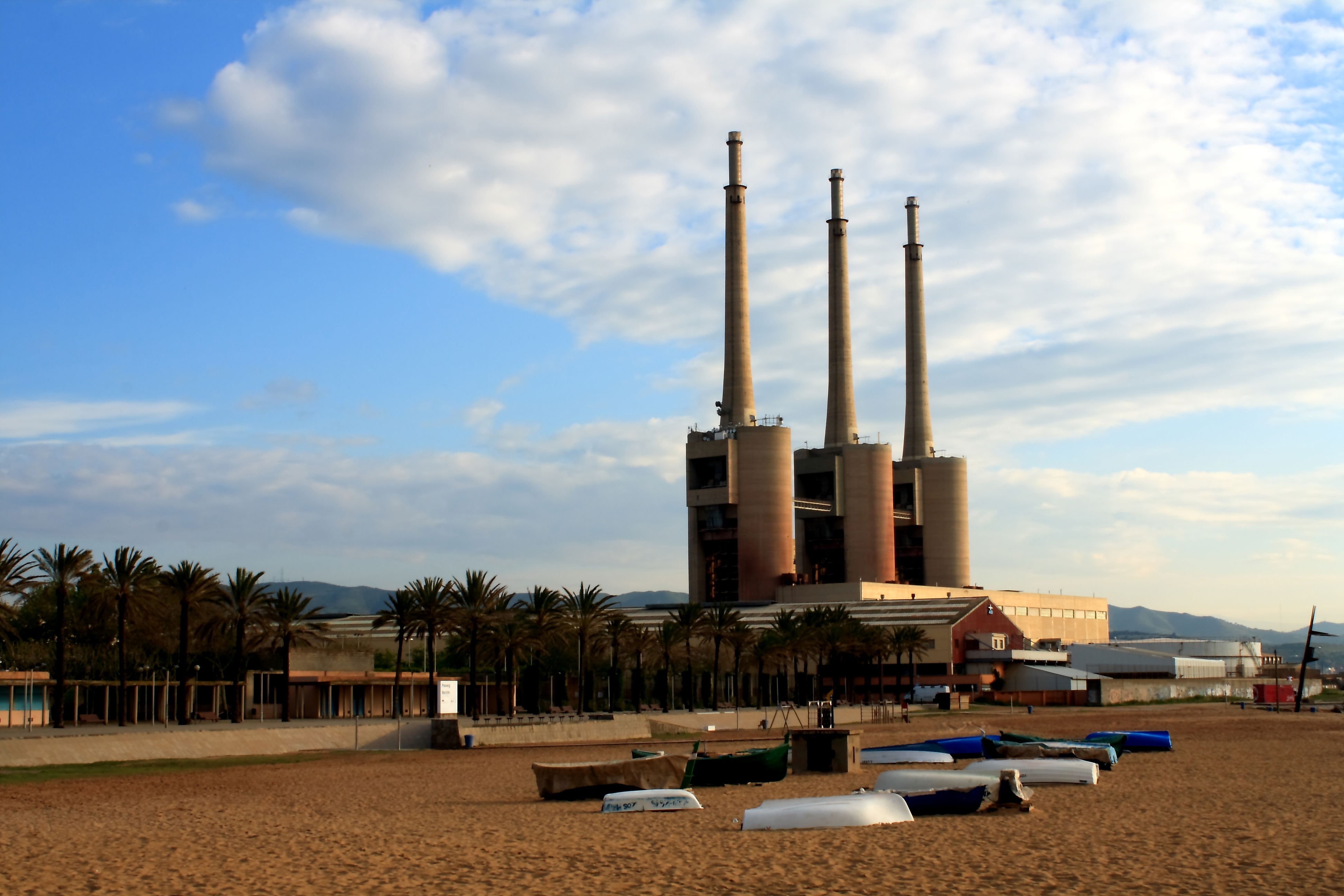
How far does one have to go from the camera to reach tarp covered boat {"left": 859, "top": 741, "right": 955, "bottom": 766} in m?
42.1

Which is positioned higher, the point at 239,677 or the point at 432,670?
the point at 239,677

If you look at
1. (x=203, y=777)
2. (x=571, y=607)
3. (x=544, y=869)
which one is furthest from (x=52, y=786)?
(x=571, y=607)

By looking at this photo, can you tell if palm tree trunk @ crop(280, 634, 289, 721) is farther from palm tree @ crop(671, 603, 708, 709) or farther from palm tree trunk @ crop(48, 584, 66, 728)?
palm tree @ crop(671, 603, 708, 709)

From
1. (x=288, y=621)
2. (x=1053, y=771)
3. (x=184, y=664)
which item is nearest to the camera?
(x=1053, y=771)

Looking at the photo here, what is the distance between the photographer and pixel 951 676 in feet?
398

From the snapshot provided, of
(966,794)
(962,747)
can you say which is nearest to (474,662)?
(962,747)

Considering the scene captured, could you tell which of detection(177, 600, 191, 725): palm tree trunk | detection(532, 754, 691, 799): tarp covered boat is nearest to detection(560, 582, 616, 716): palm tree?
detection(177, 600, 191, 725): palm tree trunk

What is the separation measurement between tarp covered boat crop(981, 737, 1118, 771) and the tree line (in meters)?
34.7

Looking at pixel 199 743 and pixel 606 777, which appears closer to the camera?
pixel 606 777

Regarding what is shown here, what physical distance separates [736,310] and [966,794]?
402 ft

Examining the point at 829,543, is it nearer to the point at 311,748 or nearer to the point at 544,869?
the point at 311,748

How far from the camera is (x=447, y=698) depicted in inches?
2311

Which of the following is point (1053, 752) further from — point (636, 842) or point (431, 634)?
point (431, 634)

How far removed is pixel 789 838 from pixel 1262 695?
108 m
